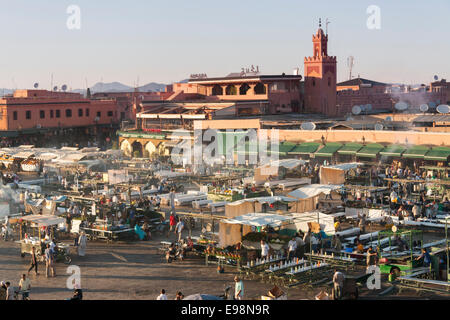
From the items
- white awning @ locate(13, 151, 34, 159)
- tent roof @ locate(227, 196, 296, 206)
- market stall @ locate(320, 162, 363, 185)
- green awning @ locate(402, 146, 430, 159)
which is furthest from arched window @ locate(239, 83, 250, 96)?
tent roof @ locate(227, 196, 296, 206)

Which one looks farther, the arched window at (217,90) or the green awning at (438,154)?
the arched window at (217,90)

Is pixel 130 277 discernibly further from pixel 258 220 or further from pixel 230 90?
pixel 230 90

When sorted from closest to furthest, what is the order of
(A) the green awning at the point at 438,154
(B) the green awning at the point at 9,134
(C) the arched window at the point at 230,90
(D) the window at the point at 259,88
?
(A) the green awning at the point at 438,154 < (B) the green awning at the point at 9,134 < (D) the window at the point at 259,88 < (C) the arched window at the point at 230,90

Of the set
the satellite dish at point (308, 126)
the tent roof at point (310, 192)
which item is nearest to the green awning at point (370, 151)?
the satellite dish at point (308, 126)

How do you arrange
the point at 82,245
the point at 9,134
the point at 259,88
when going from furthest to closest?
the point at 259,88 → the point at 9,134 → the point at 82,245

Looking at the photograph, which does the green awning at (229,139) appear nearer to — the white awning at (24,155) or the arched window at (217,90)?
the white awning at (24,155)

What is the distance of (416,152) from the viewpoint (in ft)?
107

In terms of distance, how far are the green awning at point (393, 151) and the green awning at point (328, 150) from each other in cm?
283

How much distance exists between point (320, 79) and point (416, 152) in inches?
931

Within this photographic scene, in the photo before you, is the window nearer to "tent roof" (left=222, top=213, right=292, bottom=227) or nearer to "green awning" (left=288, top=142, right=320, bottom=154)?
"green awning" (left=288, top=142, right=320, bottom=154)

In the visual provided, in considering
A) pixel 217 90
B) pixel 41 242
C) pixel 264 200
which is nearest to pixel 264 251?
pixel 264 200

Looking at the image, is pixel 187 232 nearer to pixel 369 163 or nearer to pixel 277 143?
pixel 369 163

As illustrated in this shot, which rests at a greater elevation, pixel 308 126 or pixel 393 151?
pixel 308 126

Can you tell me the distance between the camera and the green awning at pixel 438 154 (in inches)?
1235
